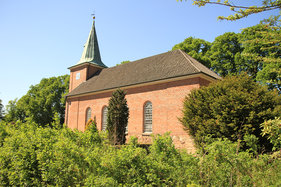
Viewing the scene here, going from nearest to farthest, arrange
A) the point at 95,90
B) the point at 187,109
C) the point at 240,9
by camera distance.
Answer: the point at 240,9 < the point at 187,109 < the point at 95,90

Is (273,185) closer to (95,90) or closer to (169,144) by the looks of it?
(169,144)

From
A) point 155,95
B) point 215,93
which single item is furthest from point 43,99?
point 215,93

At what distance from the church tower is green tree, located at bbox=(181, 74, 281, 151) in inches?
800

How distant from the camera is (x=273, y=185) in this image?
383 centimetres

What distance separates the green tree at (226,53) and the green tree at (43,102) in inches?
1138

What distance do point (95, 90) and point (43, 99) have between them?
21.4 metres

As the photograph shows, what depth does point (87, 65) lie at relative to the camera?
1164 inches

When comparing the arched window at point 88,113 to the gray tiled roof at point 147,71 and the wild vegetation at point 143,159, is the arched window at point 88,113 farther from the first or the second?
the wild vegetation at point 143,159

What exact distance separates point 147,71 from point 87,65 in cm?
1186

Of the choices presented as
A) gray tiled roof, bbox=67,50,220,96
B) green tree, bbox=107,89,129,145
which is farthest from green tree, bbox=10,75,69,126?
green tree, bbox=107,89,129,145

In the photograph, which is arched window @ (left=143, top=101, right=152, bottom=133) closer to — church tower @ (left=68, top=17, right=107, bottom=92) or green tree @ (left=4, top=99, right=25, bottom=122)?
church tower @ (left=68, top=17, right=107, bottom=92)

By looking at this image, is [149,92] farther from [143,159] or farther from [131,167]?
[131,167]

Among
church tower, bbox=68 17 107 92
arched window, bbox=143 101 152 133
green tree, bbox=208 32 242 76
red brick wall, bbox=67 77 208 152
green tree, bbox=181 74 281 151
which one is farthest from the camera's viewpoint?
church tower, bbox=68 17 107 92

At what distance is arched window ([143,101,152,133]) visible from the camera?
1912cm
